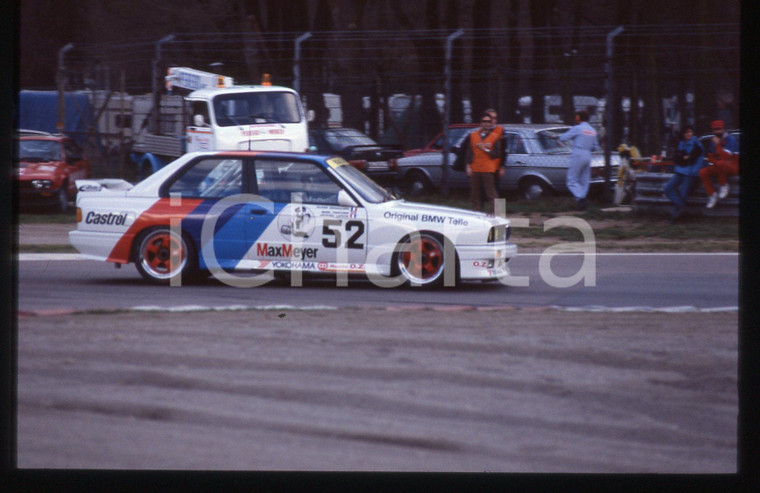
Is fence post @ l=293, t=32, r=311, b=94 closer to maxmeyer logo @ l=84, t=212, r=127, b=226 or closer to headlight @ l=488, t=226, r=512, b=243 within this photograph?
maxmeyer logo @ l=84, t=212, r=127, b=226

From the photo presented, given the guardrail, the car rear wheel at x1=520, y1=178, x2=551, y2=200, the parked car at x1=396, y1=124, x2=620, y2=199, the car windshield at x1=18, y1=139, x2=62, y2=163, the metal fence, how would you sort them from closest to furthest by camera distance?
the guardrail
the car windshield at x1=18, y1=139, x2=62, y2=163
the parked car at x1=396, y1=124, x2=620, y2=199
the car rear wheel at x1=520, y1=178, x2=551, y2=200
the metal fence

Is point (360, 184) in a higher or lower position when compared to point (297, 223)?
higher

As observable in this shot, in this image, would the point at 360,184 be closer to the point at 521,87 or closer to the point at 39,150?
the point at 39,150

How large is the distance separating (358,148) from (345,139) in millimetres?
376

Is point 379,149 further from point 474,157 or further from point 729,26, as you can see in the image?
point 729,26

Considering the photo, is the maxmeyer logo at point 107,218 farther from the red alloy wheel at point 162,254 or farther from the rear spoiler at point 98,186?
the rear spoiler at point 98,186

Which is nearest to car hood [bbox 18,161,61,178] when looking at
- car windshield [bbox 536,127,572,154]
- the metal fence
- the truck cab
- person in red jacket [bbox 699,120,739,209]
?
the truck cab

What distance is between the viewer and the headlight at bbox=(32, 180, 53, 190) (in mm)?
16172

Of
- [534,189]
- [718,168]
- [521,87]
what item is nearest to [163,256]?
[718,168]

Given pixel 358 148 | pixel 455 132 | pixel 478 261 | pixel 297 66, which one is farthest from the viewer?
pixel 358 148

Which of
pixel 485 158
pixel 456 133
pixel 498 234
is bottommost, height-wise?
pixel 498 234

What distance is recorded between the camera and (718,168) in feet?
48.9

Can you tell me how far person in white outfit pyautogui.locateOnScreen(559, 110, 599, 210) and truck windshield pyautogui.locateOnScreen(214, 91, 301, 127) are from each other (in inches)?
192

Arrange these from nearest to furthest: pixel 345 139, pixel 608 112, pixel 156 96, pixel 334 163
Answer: pixel 334 163
pixel 608 112
pixel 345 139
pixel 156 96
